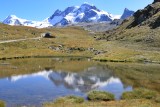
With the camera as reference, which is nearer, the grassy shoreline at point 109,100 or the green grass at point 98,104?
the green grass at point 98,104

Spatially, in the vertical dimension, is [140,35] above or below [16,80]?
above

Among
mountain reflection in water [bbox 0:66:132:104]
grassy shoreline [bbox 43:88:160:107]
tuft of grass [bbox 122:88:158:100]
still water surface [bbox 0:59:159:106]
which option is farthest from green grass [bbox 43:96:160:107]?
tuft of grass [bbox 122:88:158:100]

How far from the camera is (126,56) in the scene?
133500mm

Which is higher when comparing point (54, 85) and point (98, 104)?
point (98, 104)

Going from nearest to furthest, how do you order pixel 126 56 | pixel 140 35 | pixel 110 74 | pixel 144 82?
1. pixel 144 82
2. pixel 110 74
3. pixel 126 56
4. pixel 140 35

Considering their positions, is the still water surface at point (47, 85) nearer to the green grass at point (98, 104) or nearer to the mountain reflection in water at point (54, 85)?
the mountain reflection in water at point (54, 85)

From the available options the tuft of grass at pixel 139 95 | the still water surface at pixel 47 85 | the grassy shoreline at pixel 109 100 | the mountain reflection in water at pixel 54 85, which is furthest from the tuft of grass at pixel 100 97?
the mountain reflection in water at pixel 54 85

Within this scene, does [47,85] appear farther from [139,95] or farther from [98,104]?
[98,104]

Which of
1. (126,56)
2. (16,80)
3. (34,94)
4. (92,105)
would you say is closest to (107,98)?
(92,105)

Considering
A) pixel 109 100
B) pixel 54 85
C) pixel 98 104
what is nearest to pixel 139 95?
pixel 109 100

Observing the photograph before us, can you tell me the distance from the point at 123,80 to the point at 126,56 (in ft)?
185

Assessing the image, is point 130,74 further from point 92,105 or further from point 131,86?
point 92,105

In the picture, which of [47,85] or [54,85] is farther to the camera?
[47,85]

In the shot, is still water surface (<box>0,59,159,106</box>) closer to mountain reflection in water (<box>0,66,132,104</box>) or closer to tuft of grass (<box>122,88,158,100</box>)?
mountain reflection in water (<box>0,66,132,104</box>)
